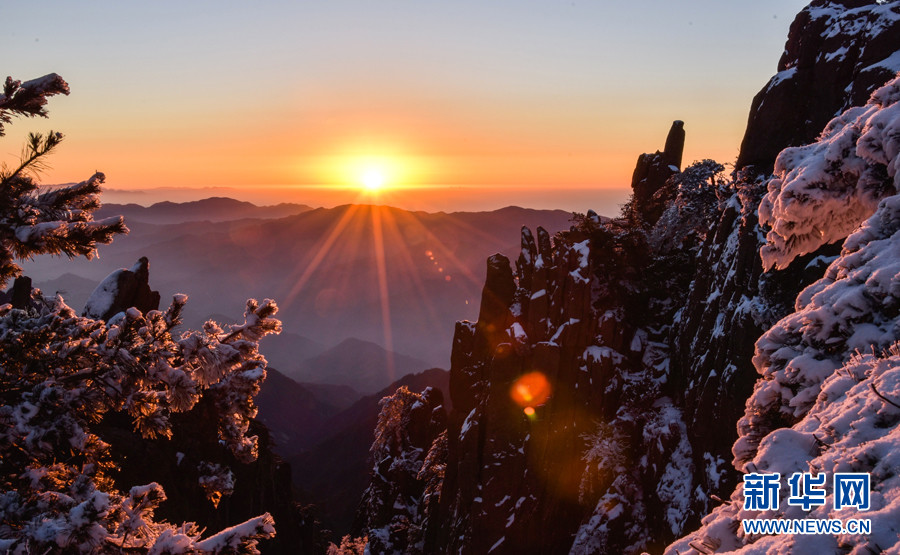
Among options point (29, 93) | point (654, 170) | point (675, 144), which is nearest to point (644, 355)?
point (654, 170)

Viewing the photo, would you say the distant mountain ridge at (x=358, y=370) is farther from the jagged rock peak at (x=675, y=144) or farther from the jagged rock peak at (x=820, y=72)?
the jagged rock peak at (x=820, y=72)

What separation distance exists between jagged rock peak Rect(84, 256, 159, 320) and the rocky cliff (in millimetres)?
19105

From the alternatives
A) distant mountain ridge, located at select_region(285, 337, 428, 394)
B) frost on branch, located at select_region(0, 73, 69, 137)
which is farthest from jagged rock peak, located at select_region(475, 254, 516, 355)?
distant mountain ridge, located at select_region(285, 337, 428, 394)

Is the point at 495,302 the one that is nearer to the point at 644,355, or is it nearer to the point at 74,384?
the point at 644,355

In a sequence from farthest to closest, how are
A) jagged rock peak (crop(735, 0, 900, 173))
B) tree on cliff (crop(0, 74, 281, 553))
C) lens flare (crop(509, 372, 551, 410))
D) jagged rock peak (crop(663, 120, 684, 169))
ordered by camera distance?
jagged rock peak (crop(663, 120, 684, 169)) → lens flare (crop(509, 372, 551, 410)) → jagged rock peak (crop(735, 0, 900, 173)) → tree on cliff (crop(0, 74, 281, 553))

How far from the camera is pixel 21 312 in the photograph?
29.3ft

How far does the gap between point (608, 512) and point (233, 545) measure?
2029 cm

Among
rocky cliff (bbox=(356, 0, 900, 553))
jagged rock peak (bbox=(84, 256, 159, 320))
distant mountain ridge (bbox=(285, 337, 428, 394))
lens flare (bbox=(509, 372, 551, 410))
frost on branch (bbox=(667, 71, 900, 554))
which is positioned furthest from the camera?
distant mountain ridge (bbox=(285, 337, 428, 394))

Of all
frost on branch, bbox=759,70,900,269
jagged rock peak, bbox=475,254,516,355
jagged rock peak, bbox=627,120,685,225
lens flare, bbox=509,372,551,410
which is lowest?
lens flare, bbox=509,372,551,410

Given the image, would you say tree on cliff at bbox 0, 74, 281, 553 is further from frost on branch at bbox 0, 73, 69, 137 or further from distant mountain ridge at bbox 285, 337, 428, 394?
distant mountain ridge at bbox 285, 337, 428, 394

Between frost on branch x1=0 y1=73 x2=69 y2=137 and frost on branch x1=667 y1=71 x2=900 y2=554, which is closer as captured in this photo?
frost on branch x1=667 y1=71 x2=900 y2=554

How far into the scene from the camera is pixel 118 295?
24469mm

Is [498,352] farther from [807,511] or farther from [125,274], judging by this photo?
[807,511]

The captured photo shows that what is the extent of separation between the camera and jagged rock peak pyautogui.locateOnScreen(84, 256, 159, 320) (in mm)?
23953
